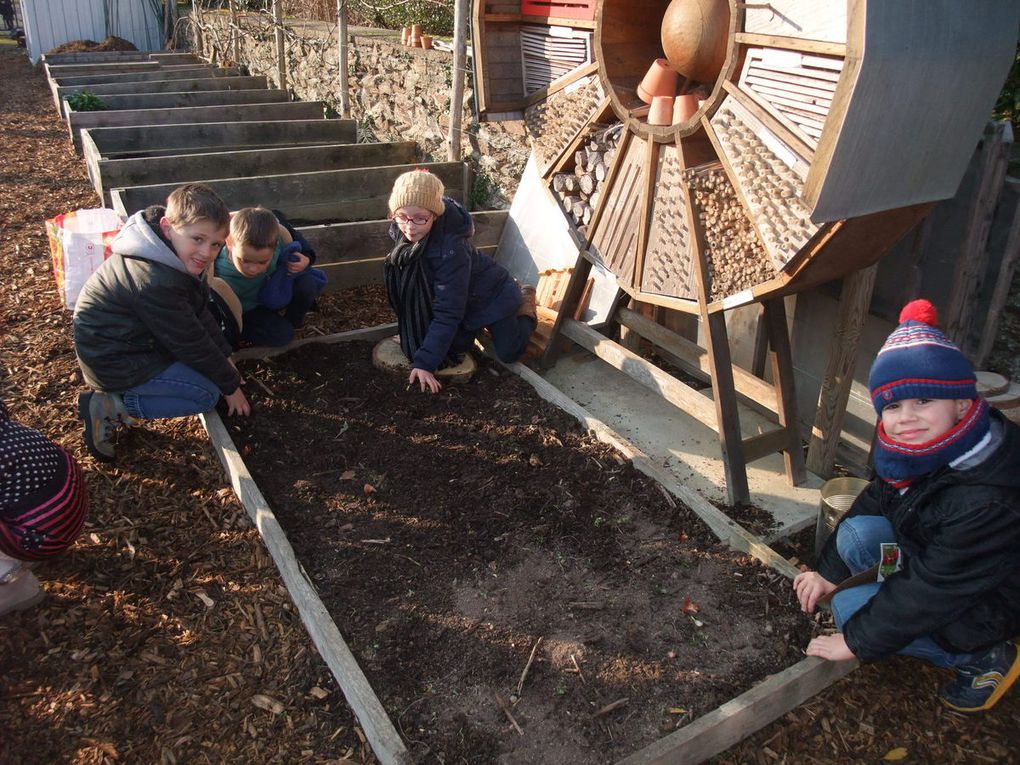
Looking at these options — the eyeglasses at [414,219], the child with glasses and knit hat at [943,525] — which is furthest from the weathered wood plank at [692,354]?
the eyeglasses at [414,219]

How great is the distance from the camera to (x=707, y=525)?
332 cm

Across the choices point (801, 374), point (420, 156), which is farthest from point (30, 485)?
point (420, 156)

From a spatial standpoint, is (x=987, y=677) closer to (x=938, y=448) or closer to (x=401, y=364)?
(x=938, y=448)

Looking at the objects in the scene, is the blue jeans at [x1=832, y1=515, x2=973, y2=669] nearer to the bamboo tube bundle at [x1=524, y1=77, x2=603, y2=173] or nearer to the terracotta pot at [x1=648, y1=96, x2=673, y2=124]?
the terracotta pot at [x1=648, y1=96, x2=673, y2=124]

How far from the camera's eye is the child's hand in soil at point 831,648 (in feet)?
8.34

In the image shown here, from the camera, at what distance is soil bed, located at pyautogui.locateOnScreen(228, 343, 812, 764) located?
2.52 m

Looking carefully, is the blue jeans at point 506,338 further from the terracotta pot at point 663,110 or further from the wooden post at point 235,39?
the wooden post at point 235,39

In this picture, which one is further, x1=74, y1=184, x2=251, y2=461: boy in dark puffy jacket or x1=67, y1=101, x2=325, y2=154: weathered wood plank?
x1=67, y1=101, x2=325, y2=154: weathered wood plank

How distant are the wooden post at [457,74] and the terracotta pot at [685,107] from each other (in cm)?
291

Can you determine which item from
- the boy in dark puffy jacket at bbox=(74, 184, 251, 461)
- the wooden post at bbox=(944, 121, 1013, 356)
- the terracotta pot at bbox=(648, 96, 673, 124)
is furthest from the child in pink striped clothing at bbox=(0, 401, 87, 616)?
the wooden post at bbox=(944, 121, 1013, 356)

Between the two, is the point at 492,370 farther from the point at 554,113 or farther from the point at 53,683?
the point at 53,683

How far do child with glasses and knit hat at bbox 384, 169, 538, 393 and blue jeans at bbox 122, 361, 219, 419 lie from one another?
3.51 ft

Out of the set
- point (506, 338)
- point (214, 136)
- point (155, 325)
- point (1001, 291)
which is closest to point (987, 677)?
point (1001, 291)

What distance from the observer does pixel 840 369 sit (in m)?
3.40
